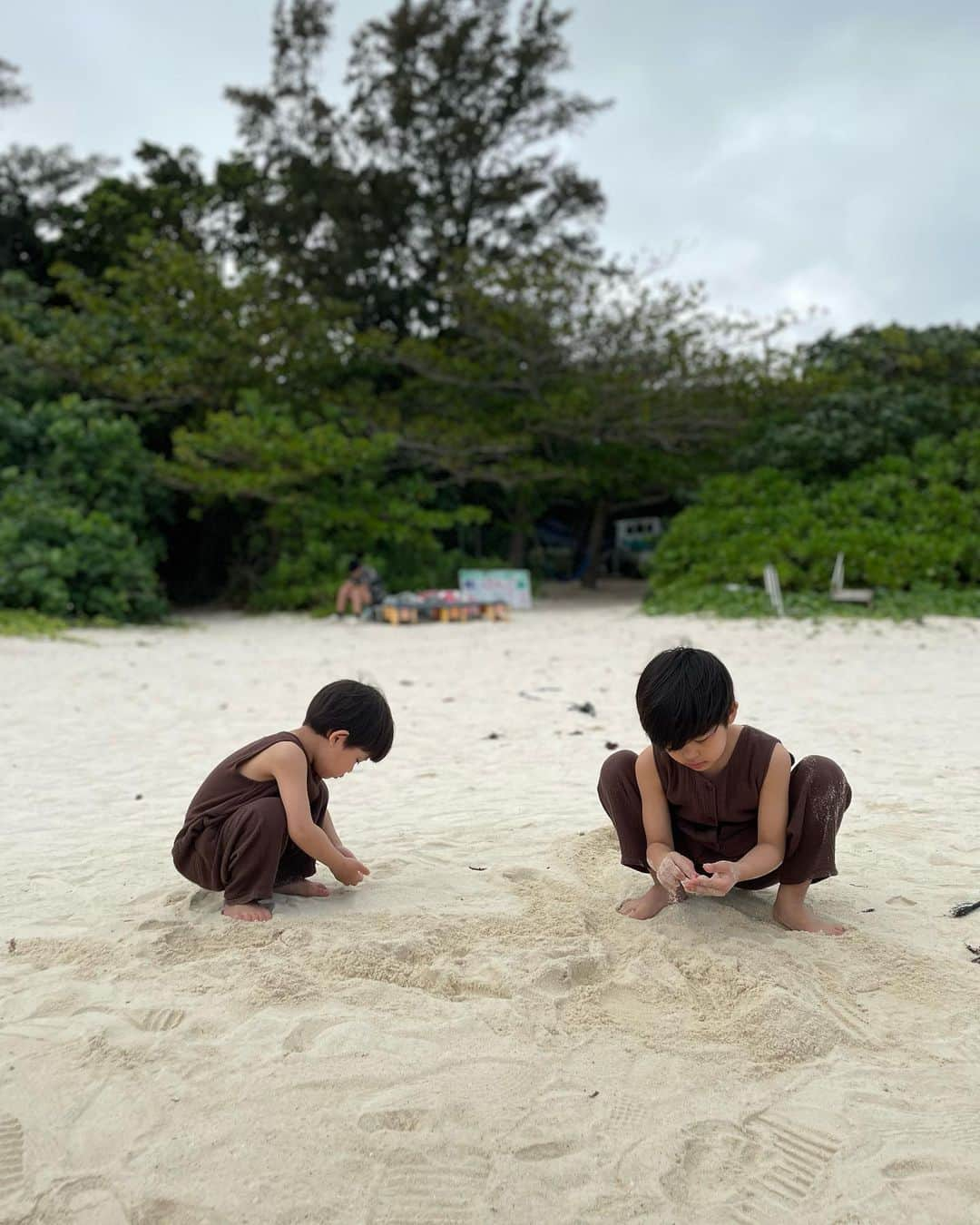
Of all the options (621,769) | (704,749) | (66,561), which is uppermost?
(66,561)

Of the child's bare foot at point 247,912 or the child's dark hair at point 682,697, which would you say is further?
the child's bare foot at point 247,912

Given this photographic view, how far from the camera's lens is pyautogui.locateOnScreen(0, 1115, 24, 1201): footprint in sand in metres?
1.77

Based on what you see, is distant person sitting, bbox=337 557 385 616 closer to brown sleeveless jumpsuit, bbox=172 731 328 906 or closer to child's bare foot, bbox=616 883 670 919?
brown sleeveless jumpsuit, bbox=172 731 328 906

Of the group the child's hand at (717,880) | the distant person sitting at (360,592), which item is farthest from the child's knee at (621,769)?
the distant person sitting at (360,592)

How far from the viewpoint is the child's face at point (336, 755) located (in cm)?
298

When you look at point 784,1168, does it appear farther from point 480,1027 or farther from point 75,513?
point 75,513

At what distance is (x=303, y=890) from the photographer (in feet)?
10.5

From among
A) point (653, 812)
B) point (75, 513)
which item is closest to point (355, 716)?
point (653, 812)

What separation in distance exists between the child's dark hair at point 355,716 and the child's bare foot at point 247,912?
56 centimetres

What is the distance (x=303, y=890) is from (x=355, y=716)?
666 millimetres

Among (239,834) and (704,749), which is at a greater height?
(704,749)

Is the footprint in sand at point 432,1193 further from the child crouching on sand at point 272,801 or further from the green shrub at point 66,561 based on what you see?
the green shrub at point 66,561

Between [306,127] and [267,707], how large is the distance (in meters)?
15.1

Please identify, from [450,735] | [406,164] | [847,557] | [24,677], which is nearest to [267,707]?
[450,735]
